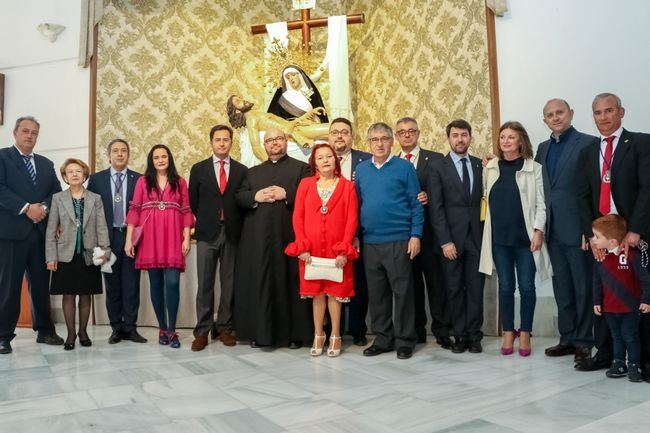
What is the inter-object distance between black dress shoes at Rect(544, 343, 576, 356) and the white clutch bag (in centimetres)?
136

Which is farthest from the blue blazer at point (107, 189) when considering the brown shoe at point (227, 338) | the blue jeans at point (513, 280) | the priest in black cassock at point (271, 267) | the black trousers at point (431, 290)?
the blue jeans at point (513, 280)

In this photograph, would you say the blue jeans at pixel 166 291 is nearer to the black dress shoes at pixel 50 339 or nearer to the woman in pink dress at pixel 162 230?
the woman in pink dress at pixel 162 230

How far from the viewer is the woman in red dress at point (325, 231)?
3375 mm

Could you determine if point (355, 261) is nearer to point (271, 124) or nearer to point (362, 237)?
point (362, 237)

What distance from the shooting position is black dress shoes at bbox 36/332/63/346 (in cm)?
400

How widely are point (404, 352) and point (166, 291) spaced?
1674mm

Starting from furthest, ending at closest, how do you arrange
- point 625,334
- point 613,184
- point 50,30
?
point 50,30 < point 613,184 < point 625,334

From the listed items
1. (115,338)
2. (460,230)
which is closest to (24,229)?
(115,338)

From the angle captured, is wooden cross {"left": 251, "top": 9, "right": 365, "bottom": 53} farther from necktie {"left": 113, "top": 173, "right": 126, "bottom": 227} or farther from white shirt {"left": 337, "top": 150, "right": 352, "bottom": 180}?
necktie {"left": 113, "top": 173, "right": 126, "bottom": 227}

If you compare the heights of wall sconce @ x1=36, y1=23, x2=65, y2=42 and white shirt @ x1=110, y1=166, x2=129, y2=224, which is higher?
wall sconce @ x1=36, y1=23, x2=65, y2=42

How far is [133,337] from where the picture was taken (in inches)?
160

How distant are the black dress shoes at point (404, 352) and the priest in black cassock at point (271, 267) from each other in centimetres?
64

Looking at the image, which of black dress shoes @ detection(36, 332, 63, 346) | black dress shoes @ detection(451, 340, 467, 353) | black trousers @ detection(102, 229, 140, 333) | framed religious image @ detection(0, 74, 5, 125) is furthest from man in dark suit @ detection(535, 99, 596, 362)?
framed religious image @ detection(0, 74, 5, 125)

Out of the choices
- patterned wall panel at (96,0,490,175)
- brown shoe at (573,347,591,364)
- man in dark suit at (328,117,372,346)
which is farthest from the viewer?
patterned wall panel at (96,0,490,175)
